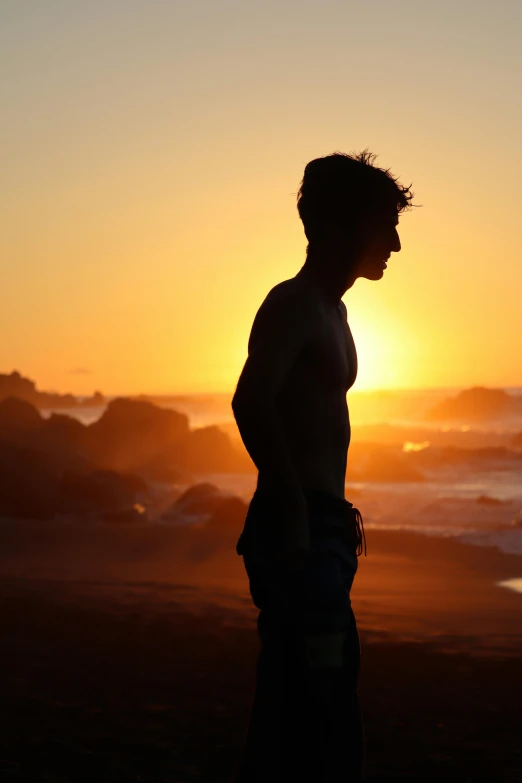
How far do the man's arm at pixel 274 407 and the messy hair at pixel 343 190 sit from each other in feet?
1.16

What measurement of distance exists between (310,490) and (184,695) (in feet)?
9.14

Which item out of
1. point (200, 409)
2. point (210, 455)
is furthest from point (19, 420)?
point (200, 409)

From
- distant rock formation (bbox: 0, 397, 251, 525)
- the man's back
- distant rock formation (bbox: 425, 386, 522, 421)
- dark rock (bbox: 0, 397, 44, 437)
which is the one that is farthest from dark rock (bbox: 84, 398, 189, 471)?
distant rock formation (bbox: 425, 386, 522, 421)

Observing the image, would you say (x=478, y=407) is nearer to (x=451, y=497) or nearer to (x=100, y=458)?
(x=100, y=458)

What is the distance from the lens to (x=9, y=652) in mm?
6105

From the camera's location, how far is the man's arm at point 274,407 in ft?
8.95

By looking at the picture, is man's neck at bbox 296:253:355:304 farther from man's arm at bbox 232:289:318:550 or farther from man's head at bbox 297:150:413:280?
man's arm at bbox 232:289:318:550

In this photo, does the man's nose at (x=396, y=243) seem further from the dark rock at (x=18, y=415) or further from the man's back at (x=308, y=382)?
the dark rock at (x=18, y=415)

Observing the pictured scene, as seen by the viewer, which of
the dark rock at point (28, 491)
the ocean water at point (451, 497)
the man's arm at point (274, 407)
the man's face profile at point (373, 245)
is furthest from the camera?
the dark rock at point (28, 491)

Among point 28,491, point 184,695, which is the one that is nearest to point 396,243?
point 184,695

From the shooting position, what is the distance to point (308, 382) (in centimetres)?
290

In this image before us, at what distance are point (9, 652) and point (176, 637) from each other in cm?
114

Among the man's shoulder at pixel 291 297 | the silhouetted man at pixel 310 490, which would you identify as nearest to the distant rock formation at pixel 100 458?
the silhouetted man at pixel 310 490

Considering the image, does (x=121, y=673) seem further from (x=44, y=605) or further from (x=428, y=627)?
(x=428, y=627)
